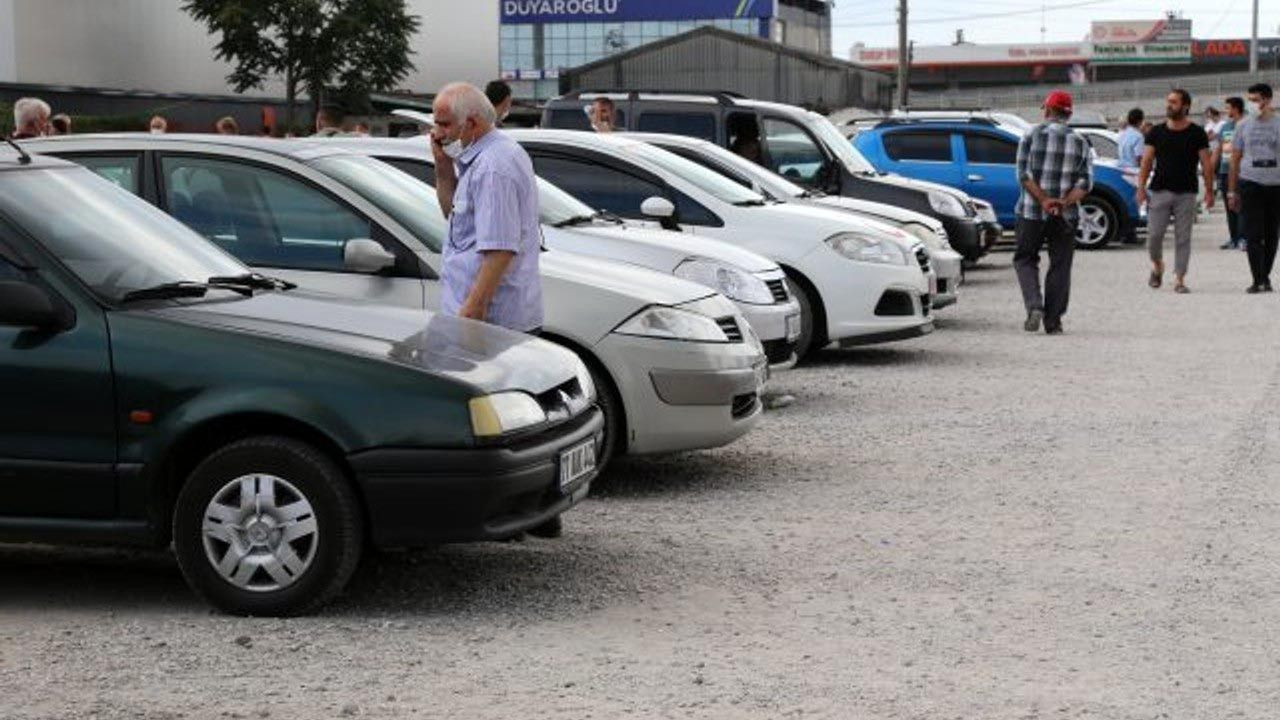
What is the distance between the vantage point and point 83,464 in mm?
6574

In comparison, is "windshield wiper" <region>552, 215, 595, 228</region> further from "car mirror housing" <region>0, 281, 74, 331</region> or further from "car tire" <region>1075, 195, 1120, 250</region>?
"car tire" <region>1075, 195, 1120, 250</region>

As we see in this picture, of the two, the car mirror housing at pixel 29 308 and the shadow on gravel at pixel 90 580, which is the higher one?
the car mirror housing at pixel 29 308

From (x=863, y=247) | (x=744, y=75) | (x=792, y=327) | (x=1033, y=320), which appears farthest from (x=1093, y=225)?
(x=744, y=75)

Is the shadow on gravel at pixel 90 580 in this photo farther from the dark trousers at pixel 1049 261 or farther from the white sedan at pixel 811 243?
the dark trousers at pixel 1049 261

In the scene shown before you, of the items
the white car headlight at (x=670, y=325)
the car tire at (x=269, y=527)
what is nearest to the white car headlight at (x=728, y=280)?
the white car headlight at (x=670, y=325)

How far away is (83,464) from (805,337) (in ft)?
26.0

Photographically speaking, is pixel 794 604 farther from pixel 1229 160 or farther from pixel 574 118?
pixel 1229 160

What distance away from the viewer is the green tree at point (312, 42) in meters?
66.9

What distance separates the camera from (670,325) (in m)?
9.12

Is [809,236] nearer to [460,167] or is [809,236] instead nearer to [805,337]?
[805,337]

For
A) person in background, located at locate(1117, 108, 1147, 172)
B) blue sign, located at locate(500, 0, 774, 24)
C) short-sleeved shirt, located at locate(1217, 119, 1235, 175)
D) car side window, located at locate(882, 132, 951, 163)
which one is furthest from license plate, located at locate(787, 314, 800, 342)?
blue sign, located at locate(500, 0, 774, 24)

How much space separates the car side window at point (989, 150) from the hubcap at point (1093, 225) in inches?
100

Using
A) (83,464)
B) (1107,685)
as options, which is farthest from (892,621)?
(83,464)

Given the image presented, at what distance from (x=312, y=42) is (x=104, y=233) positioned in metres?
61.8
